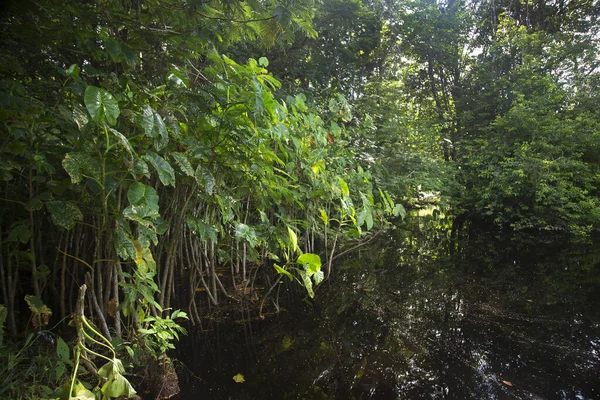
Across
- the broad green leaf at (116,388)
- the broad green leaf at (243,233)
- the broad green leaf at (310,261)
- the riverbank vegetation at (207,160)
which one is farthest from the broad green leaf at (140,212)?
the broad green leaf at (310,261)

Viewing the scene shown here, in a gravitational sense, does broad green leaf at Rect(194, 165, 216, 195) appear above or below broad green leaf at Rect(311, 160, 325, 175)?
below

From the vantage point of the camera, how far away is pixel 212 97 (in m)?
1.72

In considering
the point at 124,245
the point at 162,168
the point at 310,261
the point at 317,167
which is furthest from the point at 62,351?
the point at 317,167

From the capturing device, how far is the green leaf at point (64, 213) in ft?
4.51

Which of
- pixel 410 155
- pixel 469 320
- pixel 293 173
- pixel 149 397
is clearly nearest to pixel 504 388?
pixel 469 320

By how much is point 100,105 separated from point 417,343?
2.39 meters

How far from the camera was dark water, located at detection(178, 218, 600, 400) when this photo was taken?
1851 millimetres

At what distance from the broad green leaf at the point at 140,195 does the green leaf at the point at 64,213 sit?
32 cm

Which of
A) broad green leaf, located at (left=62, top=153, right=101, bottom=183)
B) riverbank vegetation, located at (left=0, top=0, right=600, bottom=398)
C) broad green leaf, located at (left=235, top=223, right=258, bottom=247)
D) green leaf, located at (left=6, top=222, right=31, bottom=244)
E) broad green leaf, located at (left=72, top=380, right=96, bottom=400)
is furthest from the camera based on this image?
broad green leaf, located at (left=235, top=223, right=258, bottom=247)

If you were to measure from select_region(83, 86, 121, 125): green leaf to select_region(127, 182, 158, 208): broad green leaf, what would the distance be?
0.89ft

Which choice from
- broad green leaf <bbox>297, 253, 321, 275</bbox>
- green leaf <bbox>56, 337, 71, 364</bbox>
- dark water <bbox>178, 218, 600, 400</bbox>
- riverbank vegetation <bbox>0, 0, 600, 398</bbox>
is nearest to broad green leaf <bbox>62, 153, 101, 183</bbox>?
riverbank vegetation <bbox>0, 0, 600, 398</bbox>

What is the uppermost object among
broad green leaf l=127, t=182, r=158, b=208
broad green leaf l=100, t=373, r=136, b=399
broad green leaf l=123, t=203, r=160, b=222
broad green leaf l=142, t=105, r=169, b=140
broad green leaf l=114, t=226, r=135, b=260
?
broad green leaf l=142, t=105, r=169, b=140

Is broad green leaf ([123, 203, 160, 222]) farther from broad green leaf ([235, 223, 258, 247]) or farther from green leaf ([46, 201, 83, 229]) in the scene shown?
broad green leaf ([235, 223, 258, 247])

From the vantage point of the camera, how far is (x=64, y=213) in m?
1.40
